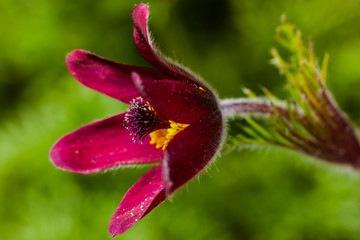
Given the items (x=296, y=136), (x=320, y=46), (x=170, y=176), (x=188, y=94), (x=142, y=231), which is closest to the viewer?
(x=170, y=176)

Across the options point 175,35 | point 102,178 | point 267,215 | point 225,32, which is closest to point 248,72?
point 225,32

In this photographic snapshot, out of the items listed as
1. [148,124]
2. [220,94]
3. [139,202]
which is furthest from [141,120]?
[220,94]

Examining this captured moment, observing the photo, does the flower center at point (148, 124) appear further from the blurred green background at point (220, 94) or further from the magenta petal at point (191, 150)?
the blurred green background at point (220, 94)

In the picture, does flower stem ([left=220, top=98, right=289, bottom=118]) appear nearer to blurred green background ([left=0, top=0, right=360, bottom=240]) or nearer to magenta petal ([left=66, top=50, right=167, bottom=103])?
magenta petal ([left=66, top=50, right=167, bottom=103])

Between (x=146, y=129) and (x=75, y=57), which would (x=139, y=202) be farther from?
(x=75, y=57)

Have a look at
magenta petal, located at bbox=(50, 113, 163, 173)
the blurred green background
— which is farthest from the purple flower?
the blurred green background

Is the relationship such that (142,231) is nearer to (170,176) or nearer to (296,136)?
(296,136)
